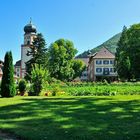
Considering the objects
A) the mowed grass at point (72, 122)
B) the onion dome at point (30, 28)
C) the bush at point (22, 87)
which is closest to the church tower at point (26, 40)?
the onion dome at point (30, 28)

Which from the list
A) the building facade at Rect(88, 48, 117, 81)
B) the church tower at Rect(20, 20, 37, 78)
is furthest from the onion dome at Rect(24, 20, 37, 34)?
the building facade at Rect(88, 48, 117, 81)

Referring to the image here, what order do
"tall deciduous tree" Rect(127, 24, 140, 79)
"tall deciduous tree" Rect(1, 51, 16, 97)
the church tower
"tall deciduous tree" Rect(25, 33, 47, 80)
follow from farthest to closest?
the church tower
"tall deciduous tree" Rect(25, 33, 47, 80)
"tall deciduous tree" Rect(127, 24, 140, 79)
"tall deciduous tree" Rect(1, 51, 16, 97)

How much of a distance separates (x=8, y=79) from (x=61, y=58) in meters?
63.6

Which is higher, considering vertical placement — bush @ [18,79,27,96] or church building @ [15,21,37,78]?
church building @ [15,21,37,78]

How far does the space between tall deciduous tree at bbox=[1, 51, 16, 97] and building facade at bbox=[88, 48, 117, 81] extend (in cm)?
7930

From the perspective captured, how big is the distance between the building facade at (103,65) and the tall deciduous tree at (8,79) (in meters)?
79.3

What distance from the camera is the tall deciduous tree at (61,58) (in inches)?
3445

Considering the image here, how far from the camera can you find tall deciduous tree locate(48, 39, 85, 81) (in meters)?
87.5

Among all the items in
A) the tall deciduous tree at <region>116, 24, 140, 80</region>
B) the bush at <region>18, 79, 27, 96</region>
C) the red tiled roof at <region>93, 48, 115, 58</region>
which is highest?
the red tiled roof at <region>93, 48, 115, 58</region>

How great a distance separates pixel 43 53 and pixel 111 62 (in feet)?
117

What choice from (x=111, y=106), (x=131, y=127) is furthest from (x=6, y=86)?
(x=131, y=127)

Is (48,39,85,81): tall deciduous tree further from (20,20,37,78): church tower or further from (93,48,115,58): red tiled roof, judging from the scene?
(20,20,37,78): church tower

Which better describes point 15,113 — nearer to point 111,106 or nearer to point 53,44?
point 111,106

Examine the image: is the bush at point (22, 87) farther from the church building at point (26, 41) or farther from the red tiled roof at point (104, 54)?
the church building at point (26, 41)
